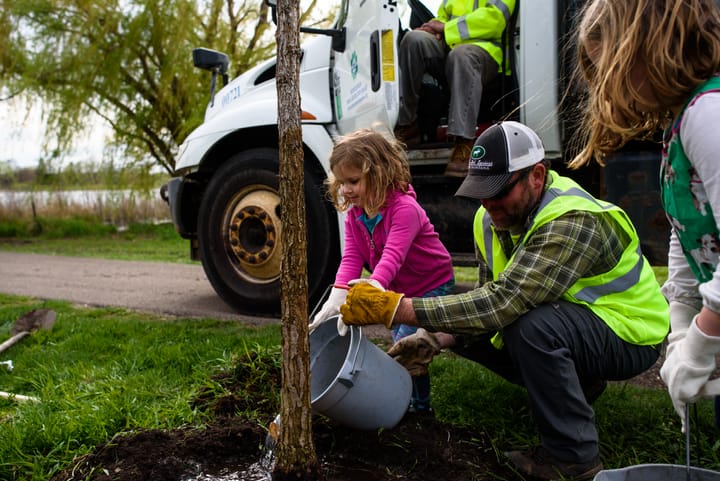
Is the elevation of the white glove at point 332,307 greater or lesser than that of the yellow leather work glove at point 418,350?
greater

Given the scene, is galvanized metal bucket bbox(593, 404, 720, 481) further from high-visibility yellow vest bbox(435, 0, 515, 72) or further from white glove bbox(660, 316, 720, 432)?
high-visibility yellow vest bbox(435, 0, 515, 72)

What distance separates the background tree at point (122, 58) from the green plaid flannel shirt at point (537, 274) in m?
11.3

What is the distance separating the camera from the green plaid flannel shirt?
6.62 feet

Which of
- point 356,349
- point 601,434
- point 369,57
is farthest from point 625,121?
point 369,57

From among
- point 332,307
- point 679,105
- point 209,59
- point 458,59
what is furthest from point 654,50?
point 209,59

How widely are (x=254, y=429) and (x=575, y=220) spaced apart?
1294 mm

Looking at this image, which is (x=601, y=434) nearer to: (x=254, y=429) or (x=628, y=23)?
(x=254, y=429)

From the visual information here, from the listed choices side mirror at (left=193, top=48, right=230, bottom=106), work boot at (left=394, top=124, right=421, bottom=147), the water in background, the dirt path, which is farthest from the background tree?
work boot at (left=394, top=124, right=421, bottom=147)

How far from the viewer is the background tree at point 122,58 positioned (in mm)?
12547

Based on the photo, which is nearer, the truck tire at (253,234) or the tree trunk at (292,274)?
the tree trunk at (292,274)

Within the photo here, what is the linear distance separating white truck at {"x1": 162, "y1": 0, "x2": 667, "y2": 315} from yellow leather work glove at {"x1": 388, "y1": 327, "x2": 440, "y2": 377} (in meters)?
1.60

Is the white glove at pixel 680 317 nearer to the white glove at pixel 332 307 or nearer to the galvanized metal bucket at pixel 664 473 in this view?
the galvanized metal bucket at pixel 664 473

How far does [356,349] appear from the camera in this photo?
2004 mm

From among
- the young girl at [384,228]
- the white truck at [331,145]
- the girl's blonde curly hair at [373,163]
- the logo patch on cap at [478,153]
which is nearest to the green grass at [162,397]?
the young girl at [384,228]
